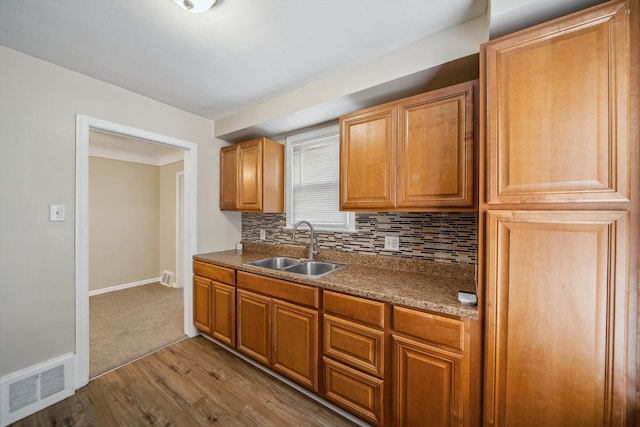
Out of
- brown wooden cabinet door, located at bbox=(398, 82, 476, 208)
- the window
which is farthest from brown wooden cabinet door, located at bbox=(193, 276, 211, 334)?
brown wooden cabinet door, located at bbox=(398, 82, 476, 208)

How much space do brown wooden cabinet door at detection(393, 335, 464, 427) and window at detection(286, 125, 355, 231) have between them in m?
1.16

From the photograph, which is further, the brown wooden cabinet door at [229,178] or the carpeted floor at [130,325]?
the brown wooden cabinet door at [229,178]

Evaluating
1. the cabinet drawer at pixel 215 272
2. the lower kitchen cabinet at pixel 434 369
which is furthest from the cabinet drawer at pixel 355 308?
the cabinet drawer at pixel 215 272

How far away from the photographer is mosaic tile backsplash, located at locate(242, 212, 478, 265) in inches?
67.2

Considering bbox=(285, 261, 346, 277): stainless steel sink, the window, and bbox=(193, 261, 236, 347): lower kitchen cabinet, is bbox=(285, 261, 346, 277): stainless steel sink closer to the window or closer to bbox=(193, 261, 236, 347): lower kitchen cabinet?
the window

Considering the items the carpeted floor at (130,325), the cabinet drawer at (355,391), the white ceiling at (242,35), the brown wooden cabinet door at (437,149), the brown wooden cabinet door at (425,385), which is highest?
the white ceiling at (242,35)

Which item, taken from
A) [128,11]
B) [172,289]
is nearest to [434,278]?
[128,11]

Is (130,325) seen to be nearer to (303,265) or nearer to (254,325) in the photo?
(254,325)

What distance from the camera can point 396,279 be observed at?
1.69 metres

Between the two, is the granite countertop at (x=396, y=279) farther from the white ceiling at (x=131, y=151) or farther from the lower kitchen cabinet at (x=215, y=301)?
the white ceiling at (x=131, y=151)

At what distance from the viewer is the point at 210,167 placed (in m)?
2.85

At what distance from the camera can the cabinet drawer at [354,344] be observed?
4.65 ft

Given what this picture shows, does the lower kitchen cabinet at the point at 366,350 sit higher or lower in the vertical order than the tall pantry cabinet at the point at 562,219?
lower

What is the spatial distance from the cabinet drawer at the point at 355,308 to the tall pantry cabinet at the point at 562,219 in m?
0.53
